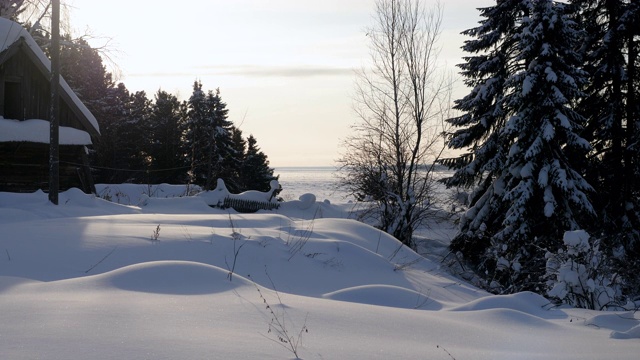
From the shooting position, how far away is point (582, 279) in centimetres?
765

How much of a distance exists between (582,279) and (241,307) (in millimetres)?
5040

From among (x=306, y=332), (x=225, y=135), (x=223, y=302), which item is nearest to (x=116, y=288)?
(x=223, y=302)

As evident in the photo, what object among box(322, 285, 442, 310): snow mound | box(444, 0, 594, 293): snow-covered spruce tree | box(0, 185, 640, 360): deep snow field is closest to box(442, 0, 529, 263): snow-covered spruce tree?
box(444, 0, 594, 293): snow-covered spruce tree

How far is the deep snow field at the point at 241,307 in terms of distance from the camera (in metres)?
3.48

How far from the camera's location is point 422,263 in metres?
11.7

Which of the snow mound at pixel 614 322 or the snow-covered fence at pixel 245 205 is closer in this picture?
the snow mound at pixel 614 322

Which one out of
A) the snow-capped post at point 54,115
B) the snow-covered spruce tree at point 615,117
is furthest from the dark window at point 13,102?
the snow-covered spruce tree at point 615,117

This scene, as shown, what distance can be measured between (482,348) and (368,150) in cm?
1505

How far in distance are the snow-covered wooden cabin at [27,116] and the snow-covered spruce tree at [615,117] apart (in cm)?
1763

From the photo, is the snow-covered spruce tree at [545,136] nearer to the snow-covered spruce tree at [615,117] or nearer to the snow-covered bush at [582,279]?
the snow-covered spruce tree at [615,117]

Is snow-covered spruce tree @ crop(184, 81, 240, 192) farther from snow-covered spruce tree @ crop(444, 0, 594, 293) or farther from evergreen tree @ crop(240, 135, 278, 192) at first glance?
snow-covered spruce tree @ crop(444, 0, 594, 293)

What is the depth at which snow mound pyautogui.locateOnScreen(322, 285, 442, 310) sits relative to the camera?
20.5ft

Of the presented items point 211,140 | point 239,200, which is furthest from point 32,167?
point 211,140

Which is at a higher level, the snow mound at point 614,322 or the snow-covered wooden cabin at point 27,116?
the snow-covered wooden cabin at point 27,116
